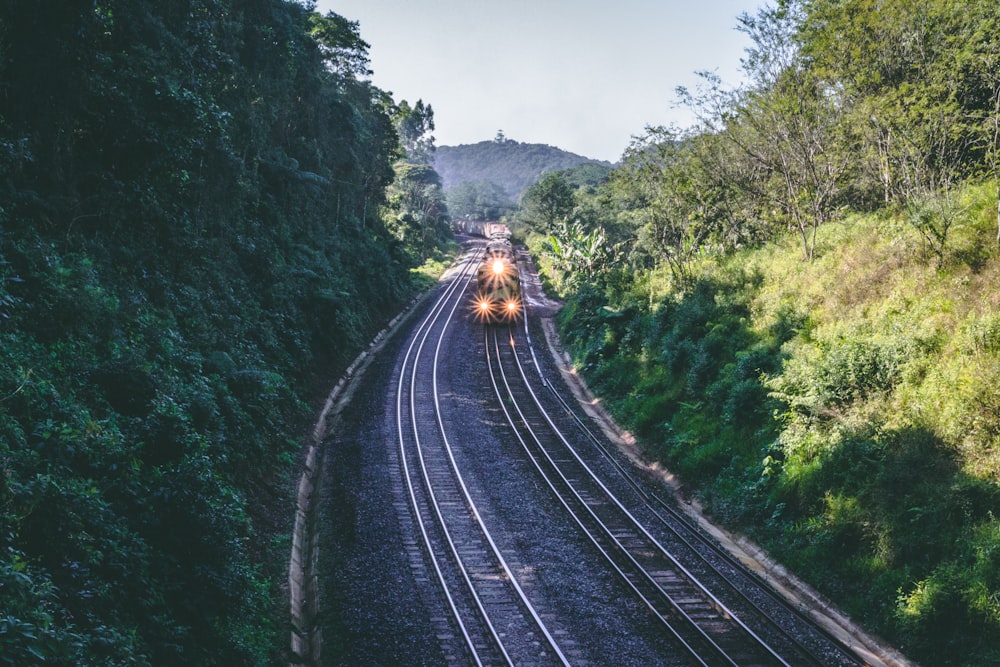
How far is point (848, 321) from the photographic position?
15.3m

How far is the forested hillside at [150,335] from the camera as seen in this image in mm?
7156

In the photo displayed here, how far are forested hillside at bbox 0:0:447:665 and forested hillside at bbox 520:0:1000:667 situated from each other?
10.6m

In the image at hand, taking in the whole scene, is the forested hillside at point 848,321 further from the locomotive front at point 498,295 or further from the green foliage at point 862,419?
the locomotive front at point 498,295

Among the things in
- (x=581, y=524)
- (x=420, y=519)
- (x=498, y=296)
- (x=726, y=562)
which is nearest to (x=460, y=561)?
(x=420, y=519)

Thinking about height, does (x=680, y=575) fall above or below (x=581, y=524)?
below

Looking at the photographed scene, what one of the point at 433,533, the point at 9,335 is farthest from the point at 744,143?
the point at 9,335

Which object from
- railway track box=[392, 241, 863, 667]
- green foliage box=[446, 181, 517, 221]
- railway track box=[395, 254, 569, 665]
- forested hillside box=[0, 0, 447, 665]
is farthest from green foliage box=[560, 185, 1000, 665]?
green foliage box=[446, 181, 517, 221]

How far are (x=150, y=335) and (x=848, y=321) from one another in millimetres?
16580

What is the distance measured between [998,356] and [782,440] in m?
4.48

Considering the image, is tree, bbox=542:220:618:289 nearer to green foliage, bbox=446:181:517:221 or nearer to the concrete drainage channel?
the concrete drainage channel

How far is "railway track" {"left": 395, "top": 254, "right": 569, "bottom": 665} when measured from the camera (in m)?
10.1

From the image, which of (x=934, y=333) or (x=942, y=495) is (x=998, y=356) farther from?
(x=942, y=495)

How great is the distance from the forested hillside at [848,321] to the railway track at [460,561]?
5.74m

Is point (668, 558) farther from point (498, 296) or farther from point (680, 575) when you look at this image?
point (498, 296)
